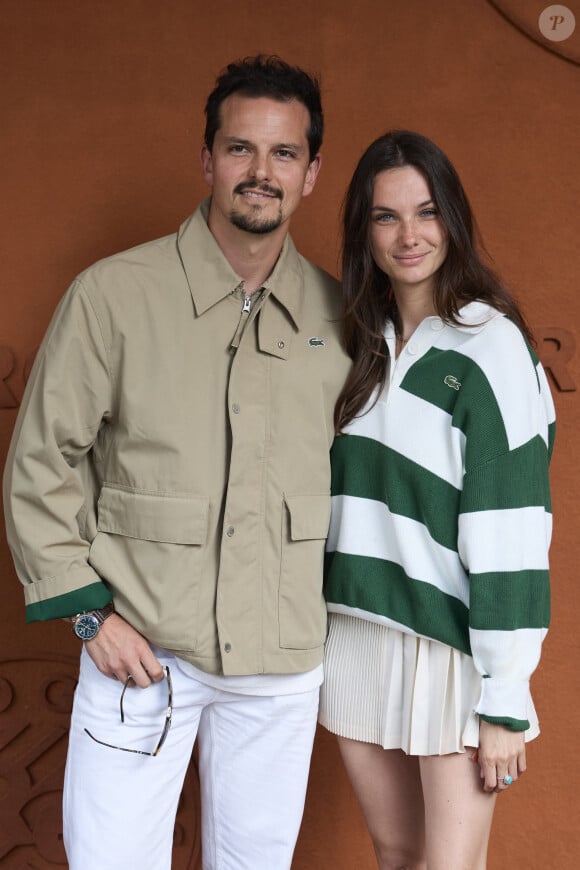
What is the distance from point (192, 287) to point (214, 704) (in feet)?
2.80

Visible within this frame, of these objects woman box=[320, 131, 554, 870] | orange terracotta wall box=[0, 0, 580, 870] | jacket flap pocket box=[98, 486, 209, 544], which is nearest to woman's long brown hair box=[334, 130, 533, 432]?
woman box=[320, 131, 554, 870]

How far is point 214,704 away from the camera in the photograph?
6.39 ft

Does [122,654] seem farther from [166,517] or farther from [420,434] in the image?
[420,434]

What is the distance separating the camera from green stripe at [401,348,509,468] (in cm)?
171

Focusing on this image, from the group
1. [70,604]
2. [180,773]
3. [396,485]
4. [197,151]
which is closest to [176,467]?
[70,604]

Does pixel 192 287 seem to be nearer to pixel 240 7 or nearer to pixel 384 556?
pixel 384 556

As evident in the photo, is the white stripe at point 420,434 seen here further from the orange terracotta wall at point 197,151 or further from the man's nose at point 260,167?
the orange terracotta wall at point 197,151

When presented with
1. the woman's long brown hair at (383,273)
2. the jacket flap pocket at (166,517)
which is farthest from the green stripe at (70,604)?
the woman's long brown hair at (383,273)

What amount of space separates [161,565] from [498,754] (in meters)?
0.71

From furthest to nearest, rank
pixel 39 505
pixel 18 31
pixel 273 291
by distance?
pixel 18 31 → pixel 273 291 → pixel 39 505

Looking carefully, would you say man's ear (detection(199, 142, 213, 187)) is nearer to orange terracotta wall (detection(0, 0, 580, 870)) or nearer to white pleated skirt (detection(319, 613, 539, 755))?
orange terracotta wall (detection(0, 0, 580, 870))

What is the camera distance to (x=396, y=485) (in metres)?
1.83

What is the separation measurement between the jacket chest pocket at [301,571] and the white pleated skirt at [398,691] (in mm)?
85

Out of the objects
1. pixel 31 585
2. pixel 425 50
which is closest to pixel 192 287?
pixel 31 585
